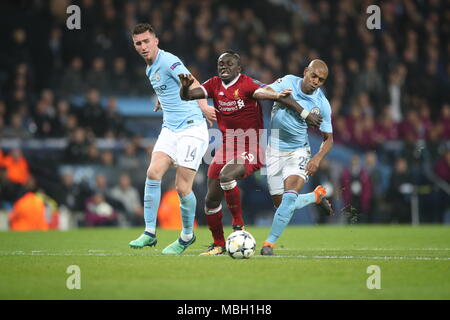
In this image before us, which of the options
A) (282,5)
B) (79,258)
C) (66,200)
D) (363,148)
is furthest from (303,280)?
(282,5)

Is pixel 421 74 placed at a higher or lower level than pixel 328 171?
higher

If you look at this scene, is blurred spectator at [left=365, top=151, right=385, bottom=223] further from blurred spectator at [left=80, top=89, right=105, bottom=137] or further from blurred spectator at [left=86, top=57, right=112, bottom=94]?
blurred spectator at [left=86, top=57, right=112, bottom=94]

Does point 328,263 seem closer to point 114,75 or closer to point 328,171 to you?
point 328,171

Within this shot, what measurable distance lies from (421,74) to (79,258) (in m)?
13.4

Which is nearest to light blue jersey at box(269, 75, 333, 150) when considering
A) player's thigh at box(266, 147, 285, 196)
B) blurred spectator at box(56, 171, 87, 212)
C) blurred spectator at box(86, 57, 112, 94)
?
player's thigh at box(266, 147, 285, 196)

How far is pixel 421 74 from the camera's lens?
20.5 m

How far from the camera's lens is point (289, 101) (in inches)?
358

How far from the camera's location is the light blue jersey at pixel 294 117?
31.7 feet

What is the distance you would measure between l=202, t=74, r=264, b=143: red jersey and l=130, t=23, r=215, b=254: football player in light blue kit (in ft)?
0.51

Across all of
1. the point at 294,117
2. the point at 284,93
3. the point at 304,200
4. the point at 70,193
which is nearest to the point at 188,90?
the point at 284,93

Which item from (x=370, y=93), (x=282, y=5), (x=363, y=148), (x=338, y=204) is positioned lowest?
(x=338, y=204)

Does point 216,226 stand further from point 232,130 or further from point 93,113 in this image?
point 93,113

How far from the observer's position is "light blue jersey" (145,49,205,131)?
976 cm
